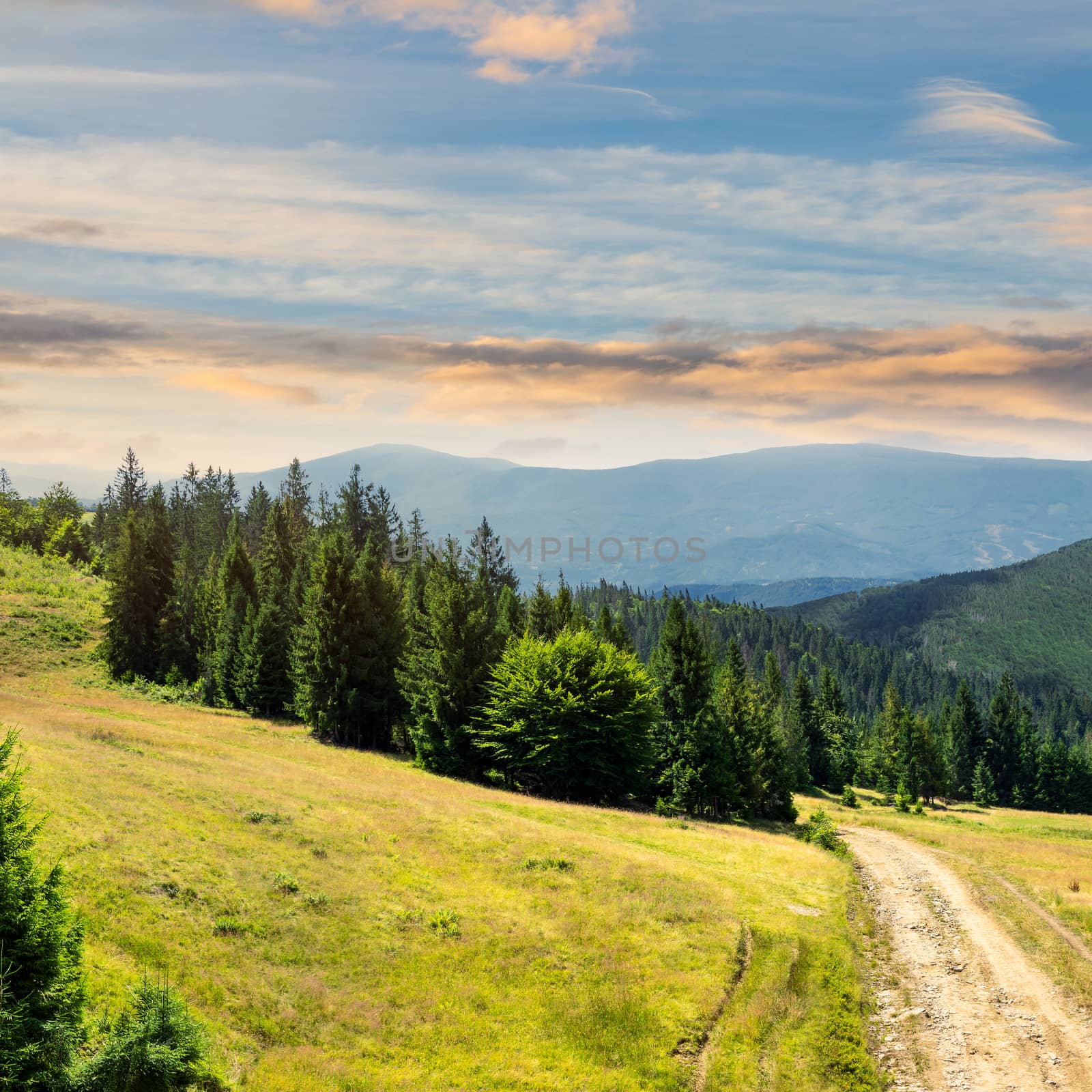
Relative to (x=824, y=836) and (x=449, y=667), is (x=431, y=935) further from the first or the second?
(x=449, y=667)

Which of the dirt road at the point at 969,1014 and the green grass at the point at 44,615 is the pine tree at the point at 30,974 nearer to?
the dirt road at the point at 969,1014

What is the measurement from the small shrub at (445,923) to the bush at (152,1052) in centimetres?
879

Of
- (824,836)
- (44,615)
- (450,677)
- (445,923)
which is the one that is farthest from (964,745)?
(44,615)

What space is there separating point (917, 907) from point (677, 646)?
28.9 meters

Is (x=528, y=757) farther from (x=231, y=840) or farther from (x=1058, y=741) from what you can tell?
(x=1058, y=741)

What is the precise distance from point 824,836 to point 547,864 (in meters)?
25.4

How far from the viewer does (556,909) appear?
25.9m

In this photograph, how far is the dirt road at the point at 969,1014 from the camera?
59.0 ft

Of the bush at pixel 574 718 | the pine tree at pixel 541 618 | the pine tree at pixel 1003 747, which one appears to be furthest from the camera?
the pine tree at pixel 1003 747

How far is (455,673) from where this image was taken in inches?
2224

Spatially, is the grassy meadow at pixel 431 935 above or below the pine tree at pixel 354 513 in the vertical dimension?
below

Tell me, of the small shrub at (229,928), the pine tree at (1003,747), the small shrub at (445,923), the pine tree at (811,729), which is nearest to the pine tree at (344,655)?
the small shrub at (445,923)

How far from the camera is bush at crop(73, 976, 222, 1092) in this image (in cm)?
1309

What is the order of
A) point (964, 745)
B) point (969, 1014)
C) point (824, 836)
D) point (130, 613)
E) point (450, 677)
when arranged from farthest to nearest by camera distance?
point (964, 745), point (130, 613), point (450, 677), point (824, 836), point (969, 1014)
